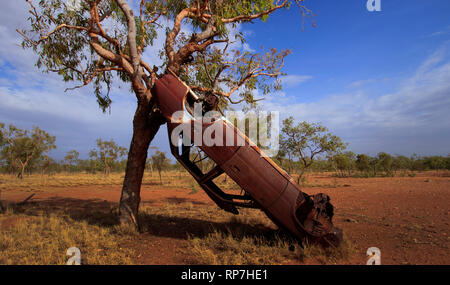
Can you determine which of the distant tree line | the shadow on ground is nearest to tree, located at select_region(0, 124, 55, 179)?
the distant tree line

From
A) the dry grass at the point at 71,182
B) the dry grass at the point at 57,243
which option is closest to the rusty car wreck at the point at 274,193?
the dry grass at the point at 57,243

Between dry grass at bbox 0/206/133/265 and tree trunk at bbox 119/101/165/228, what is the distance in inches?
37.2

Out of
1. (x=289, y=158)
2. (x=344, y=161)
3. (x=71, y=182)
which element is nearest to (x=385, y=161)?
(x=344, y=161)

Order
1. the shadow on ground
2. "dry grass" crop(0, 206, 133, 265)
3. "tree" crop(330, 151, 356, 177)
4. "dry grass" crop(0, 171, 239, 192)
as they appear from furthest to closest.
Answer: "tree" crop(330, 151, 356, 177) → "dry grass" crop(0, 171, 239, 192) → the shadow on ground → "dry grass" crop(0, 206, 133, 265)

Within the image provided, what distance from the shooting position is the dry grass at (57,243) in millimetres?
4371

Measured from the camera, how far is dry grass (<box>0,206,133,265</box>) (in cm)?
437

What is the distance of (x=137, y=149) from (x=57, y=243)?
10.1ft

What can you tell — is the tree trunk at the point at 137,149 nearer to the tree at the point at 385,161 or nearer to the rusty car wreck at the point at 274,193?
the rusty car wreck at the point at 274,193

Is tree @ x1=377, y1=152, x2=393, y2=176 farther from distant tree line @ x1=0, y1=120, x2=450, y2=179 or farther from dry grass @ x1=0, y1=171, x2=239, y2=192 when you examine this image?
dry grass @ x1=0, y1=171, x2=239, y2=192

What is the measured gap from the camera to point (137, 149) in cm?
660

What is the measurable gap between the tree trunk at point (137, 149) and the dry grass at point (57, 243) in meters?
0.95
